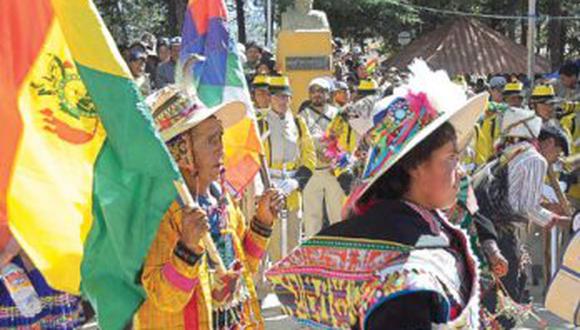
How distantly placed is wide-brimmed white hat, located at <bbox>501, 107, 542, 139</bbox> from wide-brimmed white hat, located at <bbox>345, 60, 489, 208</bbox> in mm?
3882

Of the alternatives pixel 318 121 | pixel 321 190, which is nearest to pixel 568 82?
Answer: pixel 318 121

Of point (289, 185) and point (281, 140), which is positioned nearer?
point (289, 185)

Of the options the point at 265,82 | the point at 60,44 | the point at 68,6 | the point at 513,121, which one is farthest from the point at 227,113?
the point at 265,82

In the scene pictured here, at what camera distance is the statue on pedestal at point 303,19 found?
17906mm

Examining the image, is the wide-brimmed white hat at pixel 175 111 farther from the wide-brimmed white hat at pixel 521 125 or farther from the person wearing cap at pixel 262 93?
the person wearing cap at pixel 262 93

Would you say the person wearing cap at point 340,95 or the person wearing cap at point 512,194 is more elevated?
the person wearing cap at point 512,194

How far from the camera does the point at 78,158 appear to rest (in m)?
4.28

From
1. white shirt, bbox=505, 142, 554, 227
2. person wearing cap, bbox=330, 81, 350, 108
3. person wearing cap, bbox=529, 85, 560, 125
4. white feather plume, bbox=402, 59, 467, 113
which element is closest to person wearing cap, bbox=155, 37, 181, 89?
person wearing cap, bbox=330, 81, 350, 108

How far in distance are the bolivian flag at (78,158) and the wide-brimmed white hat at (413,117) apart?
982 mm

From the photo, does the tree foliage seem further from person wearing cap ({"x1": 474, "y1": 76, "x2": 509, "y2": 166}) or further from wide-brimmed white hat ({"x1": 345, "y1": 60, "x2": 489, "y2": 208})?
wide-brimmed white hat ({"x1": 345, "y1": 60, "x2": 489, "y2": 208})

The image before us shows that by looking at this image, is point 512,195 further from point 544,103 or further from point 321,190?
point 321,190

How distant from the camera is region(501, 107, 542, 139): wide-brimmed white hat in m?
6.95

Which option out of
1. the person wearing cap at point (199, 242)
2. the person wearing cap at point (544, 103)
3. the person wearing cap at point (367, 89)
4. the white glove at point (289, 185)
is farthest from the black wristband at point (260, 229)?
the person wearing cap at point (367, 89)

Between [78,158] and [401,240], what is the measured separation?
6.27ft
